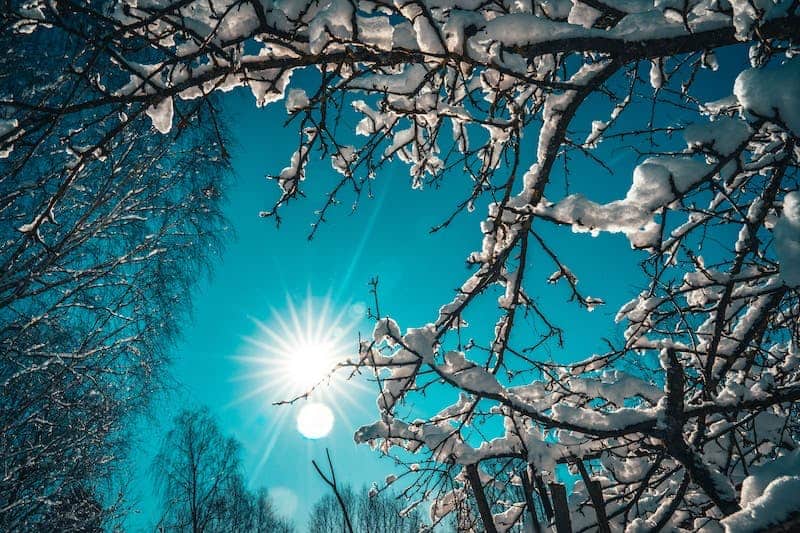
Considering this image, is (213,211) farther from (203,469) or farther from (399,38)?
(203,469)

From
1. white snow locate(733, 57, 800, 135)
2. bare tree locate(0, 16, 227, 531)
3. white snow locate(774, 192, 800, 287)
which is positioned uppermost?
bare tree locate(0, 16, 227, 531)

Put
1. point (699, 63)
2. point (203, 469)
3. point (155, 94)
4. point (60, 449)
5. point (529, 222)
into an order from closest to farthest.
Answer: point (155, 94)
point (529, 222)
point (699, 63)
point (60, 449)
point (203, 469)

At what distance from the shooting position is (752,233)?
124 cm

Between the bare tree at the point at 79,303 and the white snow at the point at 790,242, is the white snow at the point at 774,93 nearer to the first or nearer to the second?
the white snow at the point at 790,242

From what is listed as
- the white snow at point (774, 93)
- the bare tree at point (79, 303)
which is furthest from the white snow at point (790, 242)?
the bare tree at point (79, 303)

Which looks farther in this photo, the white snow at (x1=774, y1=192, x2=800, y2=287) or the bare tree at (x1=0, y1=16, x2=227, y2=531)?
the bare tree at (x1=0, y1=16, x2=227, y2=531)

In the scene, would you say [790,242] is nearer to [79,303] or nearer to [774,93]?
[774,93]

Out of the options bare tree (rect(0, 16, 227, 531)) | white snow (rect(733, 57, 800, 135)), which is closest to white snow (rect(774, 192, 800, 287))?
white snow (rect(733, 57, 800, 135))

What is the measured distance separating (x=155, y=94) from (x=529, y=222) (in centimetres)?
171

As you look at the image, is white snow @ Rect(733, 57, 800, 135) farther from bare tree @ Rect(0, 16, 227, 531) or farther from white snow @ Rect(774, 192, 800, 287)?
bare tree @ Rect(0, 16, 227, 531)

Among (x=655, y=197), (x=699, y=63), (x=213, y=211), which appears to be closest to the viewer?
(x=655, y=197)

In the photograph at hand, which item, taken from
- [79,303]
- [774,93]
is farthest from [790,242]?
[79,303]

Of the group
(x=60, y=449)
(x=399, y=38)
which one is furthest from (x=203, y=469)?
(x=399, y=38)

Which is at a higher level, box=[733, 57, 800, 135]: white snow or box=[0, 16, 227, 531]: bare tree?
box=[0, 16, 227, 531]: bare tree
